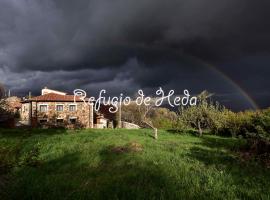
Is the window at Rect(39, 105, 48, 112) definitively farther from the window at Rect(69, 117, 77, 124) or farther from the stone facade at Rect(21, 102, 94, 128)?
the window at Rect(69, 117, 77, 124)

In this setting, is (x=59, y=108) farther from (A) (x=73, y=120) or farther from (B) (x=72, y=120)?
(A) (x=73, y=120)

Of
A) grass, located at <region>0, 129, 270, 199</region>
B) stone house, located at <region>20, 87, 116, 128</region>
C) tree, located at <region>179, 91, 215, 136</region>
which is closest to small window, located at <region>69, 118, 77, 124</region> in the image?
stone house, located at <region>20, 87, 116, 128</region>

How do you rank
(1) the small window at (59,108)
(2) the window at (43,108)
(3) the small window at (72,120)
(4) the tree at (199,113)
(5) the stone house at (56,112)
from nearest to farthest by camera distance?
(4) the tree at (199,113) → (5) the stone house at (56,112) → (2) the window at (43,108) → (1) the small window at (59,108) → (3) the small window at (72,120)

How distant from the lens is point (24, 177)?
10.2 metres

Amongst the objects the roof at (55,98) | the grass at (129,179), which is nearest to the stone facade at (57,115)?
the roof at (55,98)

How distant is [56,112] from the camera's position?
5666 centimetres

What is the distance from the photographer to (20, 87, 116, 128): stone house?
182 ft

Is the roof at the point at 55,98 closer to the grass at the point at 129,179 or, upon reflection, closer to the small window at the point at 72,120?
the small window at the point at 72,120

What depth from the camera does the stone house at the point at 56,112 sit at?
2190 inches

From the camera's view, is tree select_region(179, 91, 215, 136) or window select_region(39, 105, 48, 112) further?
window select_region(39, 105, 48, 112)

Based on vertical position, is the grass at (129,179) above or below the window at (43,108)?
below

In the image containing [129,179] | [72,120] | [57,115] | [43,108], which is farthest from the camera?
[72,120]

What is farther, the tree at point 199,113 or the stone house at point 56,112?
the stone house at point 56,112

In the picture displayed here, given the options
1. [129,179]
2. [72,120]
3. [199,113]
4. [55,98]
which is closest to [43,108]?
[55,98]
